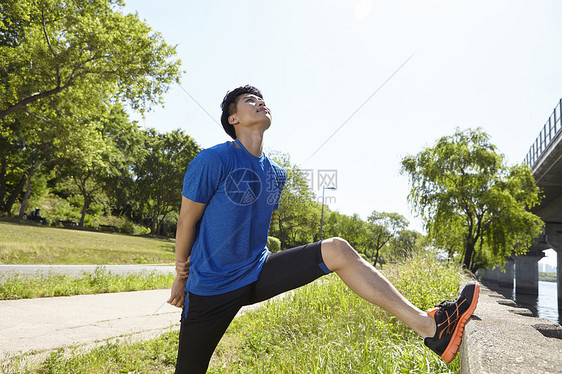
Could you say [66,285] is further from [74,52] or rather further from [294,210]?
[294,210]

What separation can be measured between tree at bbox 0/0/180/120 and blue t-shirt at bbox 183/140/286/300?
12354 mm

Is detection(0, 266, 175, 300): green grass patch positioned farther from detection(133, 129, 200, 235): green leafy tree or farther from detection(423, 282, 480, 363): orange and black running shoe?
detection(133, 129, 200, 235): green leafy tree

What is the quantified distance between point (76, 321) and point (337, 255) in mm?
4721

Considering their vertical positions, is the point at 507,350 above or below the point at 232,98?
below

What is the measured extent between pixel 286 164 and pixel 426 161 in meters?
22.3

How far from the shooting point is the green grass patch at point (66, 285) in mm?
6496

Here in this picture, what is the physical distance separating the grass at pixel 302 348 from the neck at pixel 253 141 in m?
1.71

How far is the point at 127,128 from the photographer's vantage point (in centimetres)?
3609

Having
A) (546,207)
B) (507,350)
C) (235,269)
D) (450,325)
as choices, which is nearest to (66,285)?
(235,269)

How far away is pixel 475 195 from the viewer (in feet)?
57.0

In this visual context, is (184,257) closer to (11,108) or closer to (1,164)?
(11,108)

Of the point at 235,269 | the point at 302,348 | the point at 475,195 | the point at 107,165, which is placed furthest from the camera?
the point at 107,165

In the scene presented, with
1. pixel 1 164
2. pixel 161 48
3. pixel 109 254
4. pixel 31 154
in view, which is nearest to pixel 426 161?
pixel 161 48

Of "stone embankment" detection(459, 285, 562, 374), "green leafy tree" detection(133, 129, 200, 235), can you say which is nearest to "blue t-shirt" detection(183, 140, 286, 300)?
"stone embankment" detection(459, 285, 562, 374)
